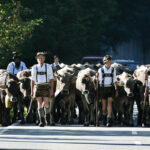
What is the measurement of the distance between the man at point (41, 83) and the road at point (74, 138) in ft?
2.11

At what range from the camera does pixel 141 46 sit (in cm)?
8650

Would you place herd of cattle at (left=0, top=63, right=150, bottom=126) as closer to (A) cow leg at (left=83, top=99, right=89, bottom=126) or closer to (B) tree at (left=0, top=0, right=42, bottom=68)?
(A) cow leg at (left=83, top=99, right=89, bottom=126)

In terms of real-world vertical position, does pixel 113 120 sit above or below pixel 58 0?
below

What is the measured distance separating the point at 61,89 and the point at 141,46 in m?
63.0

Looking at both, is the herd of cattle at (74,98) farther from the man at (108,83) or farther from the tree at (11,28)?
the tree at (11,28)

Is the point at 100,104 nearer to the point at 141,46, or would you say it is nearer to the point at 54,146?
the point at 54,146

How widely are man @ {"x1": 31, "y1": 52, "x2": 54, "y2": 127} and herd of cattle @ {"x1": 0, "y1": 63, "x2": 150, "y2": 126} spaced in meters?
1.01

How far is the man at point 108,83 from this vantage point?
2259 cm

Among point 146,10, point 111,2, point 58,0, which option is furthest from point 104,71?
point 146,10

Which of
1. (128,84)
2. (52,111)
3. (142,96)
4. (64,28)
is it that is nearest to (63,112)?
(52,111)

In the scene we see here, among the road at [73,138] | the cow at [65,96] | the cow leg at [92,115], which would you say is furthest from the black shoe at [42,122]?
the cow leg at [92,115]

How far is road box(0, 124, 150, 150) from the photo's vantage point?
55.4 feet

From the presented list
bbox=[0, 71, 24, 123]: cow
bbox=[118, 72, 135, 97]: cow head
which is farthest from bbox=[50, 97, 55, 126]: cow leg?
bbox=[118, 72, 135, 97]: cow head

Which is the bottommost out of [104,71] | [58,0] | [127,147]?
[127,147]
